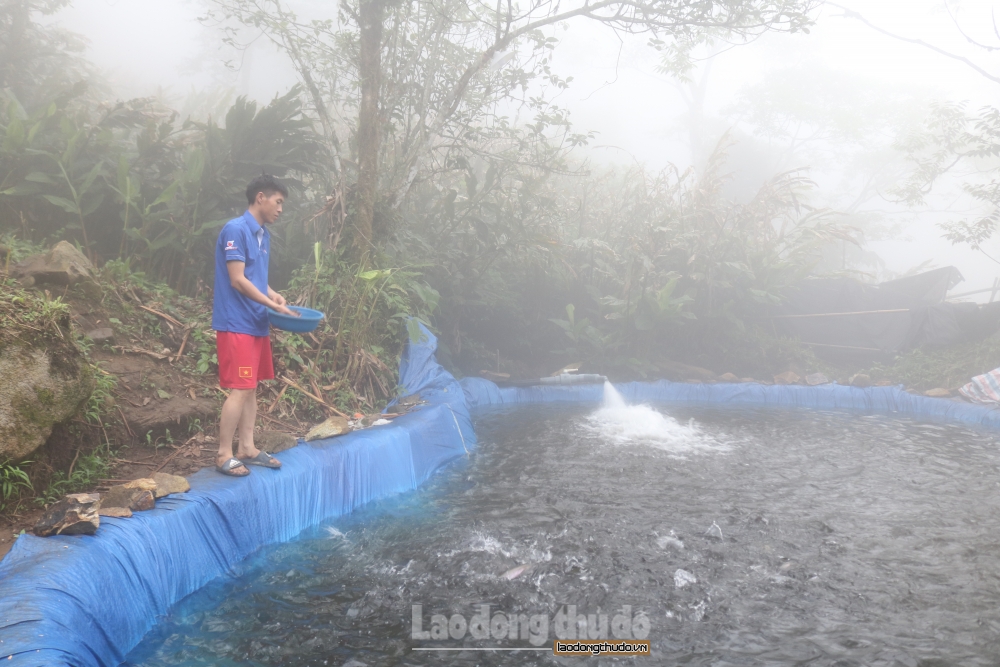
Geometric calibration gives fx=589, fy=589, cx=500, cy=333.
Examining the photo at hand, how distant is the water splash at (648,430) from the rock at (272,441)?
3.07m

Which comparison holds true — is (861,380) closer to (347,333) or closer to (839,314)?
(839,314)

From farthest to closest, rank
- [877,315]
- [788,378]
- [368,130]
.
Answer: [877,315] < [788,378] < [368,130]

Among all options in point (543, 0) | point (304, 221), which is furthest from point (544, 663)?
point (543, 0)

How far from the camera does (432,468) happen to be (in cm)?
460

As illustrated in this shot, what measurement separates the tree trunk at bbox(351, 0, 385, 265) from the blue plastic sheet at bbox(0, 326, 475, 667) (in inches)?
84.3

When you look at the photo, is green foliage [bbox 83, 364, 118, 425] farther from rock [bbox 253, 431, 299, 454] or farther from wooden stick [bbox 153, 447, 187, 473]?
rock [bbox 253, 431, 299, 454]

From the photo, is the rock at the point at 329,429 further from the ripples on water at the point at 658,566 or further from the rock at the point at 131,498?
the rock at the point at 131,498

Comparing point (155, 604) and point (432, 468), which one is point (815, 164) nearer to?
point (432, 468)

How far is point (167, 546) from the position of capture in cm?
248

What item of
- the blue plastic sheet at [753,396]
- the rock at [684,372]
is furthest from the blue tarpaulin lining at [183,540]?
the rock at [684,372]

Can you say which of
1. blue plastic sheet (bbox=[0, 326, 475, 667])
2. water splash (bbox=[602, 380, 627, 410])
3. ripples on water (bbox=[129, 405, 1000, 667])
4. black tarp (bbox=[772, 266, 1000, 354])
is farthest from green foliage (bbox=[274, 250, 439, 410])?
black tarp (bbox=[772, 266, 1000, 354])

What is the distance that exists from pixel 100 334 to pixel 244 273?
4.34 ft

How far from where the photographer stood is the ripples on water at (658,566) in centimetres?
229

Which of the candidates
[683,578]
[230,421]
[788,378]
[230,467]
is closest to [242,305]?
[230,421]
